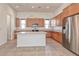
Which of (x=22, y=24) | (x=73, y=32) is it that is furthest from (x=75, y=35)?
(x=22, y=24)

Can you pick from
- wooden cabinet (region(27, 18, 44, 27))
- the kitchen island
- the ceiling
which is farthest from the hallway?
wooden cabinet (region(27, 18, 44, 27))

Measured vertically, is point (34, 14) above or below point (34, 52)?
above

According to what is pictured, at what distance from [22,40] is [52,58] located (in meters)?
5.22

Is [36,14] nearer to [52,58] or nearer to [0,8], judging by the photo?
[0,8]

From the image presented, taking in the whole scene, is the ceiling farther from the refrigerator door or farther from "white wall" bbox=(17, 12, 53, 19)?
the refrigerator door

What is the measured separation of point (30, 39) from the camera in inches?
311

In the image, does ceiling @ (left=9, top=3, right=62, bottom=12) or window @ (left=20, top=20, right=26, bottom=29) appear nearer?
ceiling @ (left=9, top=3, right=62, bottom=12)

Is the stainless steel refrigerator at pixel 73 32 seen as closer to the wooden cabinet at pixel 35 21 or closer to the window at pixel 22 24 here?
the wooden cabinet at pixel 35 21

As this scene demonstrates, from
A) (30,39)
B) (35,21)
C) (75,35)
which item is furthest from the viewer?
(35,21)

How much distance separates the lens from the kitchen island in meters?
7.85

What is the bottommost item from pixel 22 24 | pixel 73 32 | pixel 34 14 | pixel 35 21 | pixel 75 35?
pixel 75 35

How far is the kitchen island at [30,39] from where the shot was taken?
7852 millimetres

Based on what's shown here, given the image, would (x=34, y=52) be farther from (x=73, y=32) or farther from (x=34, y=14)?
(x=34, y=14)

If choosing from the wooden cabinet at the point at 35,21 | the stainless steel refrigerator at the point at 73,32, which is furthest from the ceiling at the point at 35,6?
the stainless steel refrigerator at the point at 73,32
